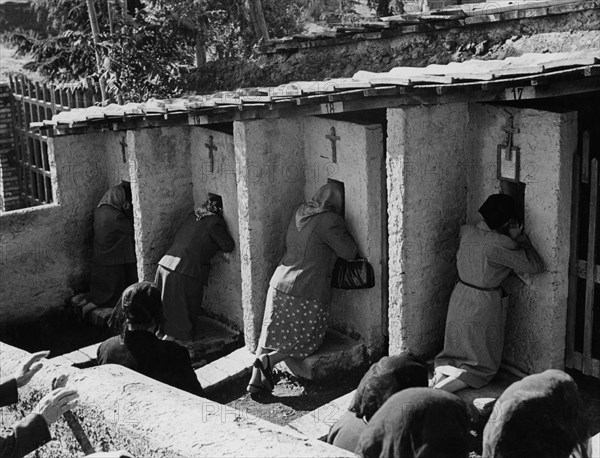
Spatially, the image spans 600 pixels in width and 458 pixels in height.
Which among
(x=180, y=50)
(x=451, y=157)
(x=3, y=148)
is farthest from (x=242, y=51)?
(x=451, y=157)

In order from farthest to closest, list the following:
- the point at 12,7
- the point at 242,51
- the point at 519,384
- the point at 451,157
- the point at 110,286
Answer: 1. the point at 12,7
2. the point at 242,51
3. the point at 110,286
4. the point at 451,157
5. the point at 519,384

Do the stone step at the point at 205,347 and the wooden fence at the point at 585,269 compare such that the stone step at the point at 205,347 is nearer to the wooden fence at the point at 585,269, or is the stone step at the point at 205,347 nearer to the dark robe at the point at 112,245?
the dark robe at the point at 112,245

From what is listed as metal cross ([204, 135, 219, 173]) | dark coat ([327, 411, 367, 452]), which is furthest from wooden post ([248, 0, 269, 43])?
dark coat ([327, 411, 367, 452])

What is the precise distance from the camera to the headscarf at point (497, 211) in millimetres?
6660

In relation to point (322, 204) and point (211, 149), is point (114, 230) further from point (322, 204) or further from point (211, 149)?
point (322, 204)

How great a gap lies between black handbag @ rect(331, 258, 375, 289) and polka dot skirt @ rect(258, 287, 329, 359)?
251 millimetres

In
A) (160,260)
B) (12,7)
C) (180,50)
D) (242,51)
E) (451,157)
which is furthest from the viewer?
(12,7)

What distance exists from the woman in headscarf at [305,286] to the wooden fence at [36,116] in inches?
230

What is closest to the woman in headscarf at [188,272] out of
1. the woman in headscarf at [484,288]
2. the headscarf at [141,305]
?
the woman in headscarf at [484,288]

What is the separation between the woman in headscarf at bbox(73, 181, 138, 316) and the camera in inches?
391

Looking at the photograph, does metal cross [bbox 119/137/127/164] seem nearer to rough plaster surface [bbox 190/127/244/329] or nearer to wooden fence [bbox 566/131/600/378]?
rough plaster surface [bbox 190/127/244/329]

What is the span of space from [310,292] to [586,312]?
2.15 metres

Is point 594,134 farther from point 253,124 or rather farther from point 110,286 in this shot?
point 110,286

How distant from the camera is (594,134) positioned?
6.49 meters
